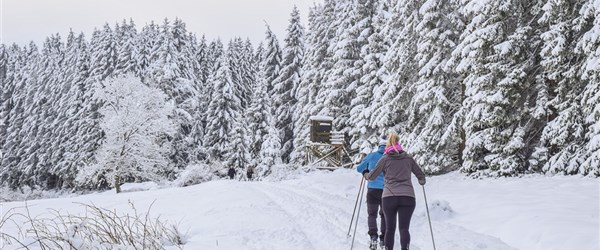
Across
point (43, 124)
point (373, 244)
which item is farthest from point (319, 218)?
point (43, 124)

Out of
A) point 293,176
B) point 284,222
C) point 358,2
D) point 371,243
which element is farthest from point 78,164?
point 371,243

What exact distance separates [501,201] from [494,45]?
6.35 m

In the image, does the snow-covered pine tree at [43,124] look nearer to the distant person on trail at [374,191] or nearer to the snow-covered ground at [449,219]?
the snow-covered ground at [449,219]

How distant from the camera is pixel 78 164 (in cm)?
4028

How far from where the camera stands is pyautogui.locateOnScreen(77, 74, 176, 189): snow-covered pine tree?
114ft

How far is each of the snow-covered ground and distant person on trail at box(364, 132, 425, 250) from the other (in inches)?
44.9

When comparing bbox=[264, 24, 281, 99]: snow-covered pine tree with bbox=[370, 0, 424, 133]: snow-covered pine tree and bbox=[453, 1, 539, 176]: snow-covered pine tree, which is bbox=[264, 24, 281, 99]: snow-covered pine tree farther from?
bbox=[453, 1, 539, 176]: snow-covered pine tree

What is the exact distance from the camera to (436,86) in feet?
58.4

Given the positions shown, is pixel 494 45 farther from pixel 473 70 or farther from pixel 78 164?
pixel 78 164

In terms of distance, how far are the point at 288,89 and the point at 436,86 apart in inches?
954

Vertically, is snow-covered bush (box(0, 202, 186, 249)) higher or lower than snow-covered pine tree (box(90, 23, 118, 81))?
lower

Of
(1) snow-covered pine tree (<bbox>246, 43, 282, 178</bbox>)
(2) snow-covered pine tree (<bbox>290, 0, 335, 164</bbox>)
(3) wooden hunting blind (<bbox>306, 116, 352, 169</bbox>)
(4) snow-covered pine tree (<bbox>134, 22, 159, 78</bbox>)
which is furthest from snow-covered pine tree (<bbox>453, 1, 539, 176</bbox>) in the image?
(4) snow-covered pine tree (<bbox>134, 22, 159, 78</bbox>)

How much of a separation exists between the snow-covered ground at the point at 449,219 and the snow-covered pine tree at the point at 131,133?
23.9 meters

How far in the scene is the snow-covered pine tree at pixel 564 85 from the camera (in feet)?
39.8
